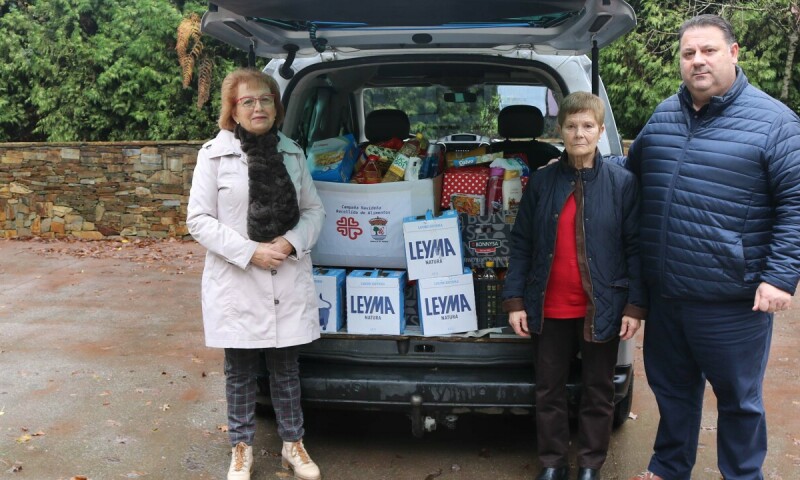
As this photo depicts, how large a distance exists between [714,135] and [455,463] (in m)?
1.97

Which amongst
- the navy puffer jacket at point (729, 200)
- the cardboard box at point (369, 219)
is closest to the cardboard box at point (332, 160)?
the cardboard box at point (369, 219)

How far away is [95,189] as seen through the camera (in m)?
10.8

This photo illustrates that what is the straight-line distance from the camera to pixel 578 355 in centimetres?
393

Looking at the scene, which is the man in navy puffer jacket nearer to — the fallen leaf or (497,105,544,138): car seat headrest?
the fallen leaf

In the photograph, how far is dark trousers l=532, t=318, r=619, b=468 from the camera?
370 cm

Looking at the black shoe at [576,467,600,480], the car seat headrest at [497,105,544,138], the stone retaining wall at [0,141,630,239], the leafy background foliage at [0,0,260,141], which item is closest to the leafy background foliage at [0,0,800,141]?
the leafy background foliage at [0,0,260,141]

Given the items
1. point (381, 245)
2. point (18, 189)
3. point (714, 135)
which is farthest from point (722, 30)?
point (18, 189)

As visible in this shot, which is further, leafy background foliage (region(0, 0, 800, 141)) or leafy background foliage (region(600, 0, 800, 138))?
leafy background foliage (region(0, 0, 800, 141))

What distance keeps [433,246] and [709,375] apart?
1346mm

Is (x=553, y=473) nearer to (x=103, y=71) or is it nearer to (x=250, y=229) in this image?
(x=250, y=229)

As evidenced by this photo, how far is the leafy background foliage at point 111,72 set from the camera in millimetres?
10891

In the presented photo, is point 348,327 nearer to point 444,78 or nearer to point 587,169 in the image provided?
point 587,169

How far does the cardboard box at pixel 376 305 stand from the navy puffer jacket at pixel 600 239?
71 cm

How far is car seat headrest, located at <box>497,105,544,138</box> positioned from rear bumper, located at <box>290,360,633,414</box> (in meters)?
1.88
